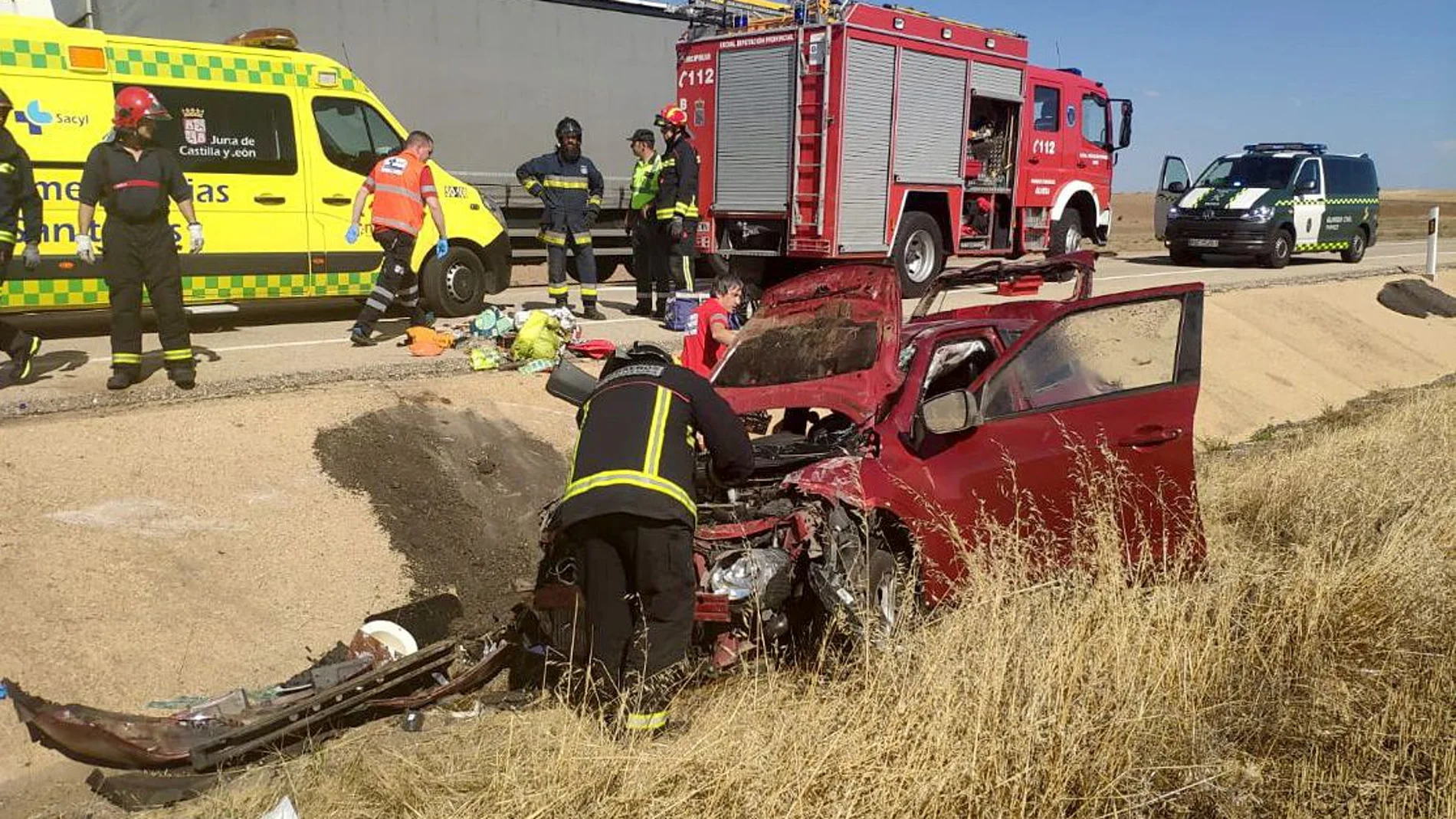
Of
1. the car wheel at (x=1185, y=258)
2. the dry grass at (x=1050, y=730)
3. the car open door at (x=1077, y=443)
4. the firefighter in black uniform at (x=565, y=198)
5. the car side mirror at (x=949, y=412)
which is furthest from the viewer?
the car wheel at (x=1185, y=258)

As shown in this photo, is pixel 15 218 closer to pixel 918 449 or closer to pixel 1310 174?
pixel 918 449

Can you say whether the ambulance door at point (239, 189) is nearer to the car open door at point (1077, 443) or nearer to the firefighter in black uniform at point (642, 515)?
the firefighter in black uniform at point (642, 515)

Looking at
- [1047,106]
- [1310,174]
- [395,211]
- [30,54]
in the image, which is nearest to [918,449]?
[395,211]

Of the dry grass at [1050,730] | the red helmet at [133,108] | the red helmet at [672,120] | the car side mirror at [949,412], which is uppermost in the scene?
the red helmet at [672,120]

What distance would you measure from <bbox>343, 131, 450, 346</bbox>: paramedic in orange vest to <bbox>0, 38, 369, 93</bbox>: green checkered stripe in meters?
1.54

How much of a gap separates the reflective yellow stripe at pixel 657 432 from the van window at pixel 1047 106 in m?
11.8

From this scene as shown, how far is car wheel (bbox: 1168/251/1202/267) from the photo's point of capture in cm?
1889

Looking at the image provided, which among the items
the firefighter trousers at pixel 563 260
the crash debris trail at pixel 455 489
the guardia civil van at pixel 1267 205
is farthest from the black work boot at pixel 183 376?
the guardia civil van at pixel 1267 205

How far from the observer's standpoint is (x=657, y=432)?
151 inches

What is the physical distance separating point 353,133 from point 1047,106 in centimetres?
892

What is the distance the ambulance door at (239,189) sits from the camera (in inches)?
355

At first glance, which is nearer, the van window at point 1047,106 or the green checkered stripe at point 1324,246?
the van window at point 1047,106

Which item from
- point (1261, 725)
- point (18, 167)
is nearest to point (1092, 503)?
point (1261, 725)

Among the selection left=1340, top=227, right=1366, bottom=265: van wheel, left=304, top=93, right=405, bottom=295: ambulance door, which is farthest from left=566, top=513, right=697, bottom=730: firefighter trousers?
left=1340, top=227, right=1366, bottom=265: van wheel
